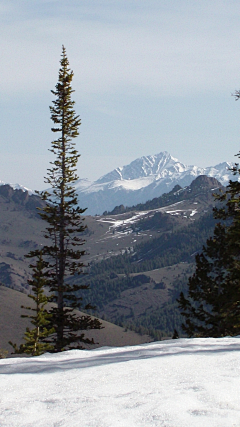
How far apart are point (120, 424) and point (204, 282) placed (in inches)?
1382

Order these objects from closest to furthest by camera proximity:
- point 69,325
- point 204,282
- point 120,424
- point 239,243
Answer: point 120,424
point 239,243
point 69,325
point 204,282

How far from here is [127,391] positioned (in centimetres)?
941

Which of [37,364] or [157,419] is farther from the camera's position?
[37,364]

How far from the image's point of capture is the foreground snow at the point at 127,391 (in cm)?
773

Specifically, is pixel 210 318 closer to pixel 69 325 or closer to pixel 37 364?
pixel 69 325

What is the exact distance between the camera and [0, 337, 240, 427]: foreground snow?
7730 mm

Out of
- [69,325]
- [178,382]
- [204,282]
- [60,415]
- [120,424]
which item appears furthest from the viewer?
[204,282]

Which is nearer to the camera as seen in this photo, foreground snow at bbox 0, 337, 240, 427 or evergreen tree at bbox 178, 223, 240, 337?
foreground snow at bbox 0, 337, 240, 427

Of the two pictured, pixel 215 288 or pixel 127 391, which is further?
pixel 215 288

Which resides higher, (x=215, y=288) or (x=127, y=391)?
(x=215, y=288)

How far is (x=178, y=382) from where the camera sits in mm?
9852

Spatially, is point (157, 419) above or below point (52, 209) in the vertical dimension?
below

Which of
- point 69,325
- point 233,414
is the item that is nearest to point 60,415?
point 233,414

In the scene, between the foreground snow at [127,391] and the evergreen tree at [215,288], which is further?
the evergreen tree at [215,288]
